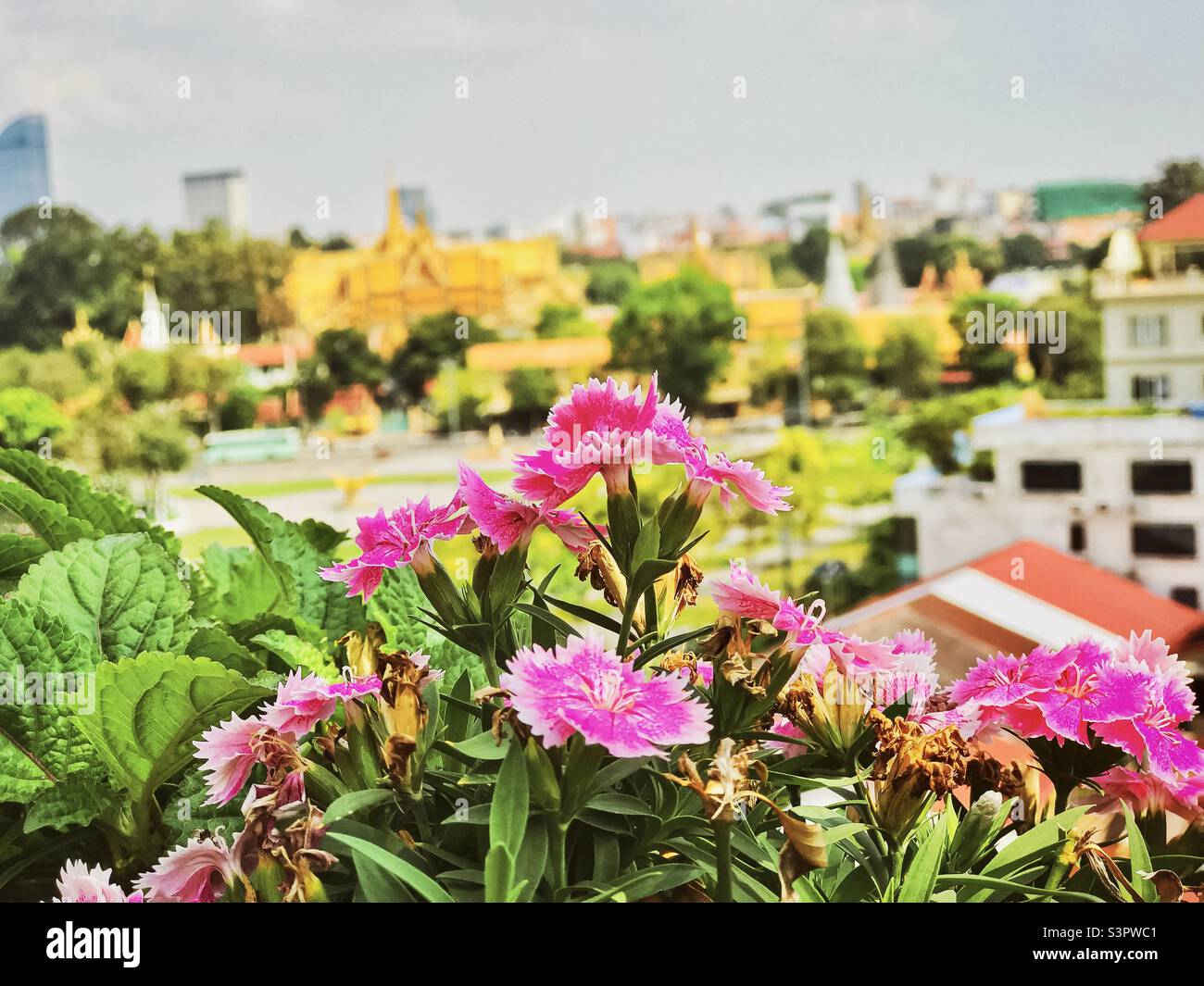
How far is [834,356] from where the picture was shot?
1719 centimetres

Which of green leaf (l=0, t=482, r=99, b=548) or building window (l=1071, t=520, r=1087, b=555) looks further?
building window (l=1071, t=520, r=1087, b=555)

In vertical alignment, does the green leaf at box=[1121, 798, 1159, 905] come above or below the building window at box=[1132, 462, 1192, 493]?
above

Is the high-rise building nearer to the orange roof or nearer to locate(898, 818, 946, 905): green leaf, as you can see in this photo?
the orange roof

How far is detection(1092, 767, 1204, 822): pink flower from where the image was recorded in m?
0.44

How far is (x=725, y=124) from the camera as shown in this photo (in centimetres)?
2161

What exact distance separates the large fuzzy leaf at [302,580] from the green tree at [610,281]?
17910mm

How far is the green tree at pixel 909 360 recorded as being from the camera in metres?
16.7

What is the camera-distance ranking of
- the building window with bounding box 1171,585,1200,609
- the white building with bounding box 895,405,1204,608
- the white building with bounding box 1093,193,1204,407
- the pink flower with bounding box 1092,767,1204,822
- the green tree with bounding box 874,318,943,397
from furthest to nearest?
1. the green tree with bounding box 874,318,943,397
2. the white building with bounding box 1093,193,1204,407
3. the white building with bounding box 895,405,1204,608
4. the building window with bounding box 1171,585,1200,609
5. the pink flower with bounding box 1092,767,1204,822

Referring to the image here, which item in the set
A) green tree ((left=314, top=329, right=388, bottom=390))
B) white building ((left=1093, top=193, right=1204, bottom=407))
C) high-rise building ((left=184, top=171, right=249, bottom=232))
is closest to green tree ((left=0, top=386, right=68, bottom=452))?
green tree ((left=314, top=329, right=388, bottom=390))

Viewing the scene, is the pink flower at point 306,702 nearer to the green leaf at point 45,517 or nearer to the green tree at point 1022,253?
the green leaf at point 45,517

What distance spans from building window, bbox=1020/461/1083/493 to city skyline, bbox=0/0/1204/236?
5.86 meters
